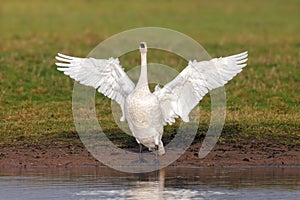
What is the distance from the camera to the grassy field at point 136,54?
14.1 metres

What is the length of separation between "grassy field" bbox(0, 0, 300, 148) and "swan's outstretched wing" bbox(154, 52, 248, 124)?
1786 millimetres

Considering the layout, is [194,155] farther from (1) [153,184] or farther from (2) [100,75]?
(1) [153,184]

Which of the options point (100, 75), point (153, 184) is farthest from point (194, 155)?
point (153, 184)

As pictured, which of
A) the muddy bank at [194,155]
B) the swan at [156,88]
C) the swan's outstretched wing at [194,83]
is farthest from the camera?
the muddy bank at [194,155]

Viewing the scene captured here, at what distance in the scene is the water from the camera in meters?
9.68

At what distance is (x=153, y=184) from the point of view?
10492 millimetres

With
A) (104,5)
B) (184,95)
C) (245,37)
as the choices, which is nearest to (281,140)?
(184,95)

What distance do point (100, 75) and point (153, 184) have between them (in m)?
2.12

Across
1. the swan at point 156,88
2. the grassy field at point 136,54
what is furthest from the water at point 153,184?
the grassy field at point 136,54

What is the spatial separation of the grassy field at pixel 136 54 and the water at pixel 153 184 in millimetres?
1982

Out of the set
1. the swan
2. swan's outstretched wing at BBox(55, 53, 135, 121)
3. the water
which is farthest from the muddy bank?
swan's outstretched wing at BBox(55, 53, 135, 121)

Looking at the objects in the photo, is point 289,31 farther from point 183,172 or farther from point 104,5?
point 183,172

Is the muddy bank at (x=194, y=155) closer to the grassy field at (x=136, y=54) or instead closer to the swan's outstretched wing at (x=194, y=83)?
the grassy field at (x=136, y=54)

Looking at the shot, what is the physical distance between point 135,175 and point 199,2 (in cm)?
3099
